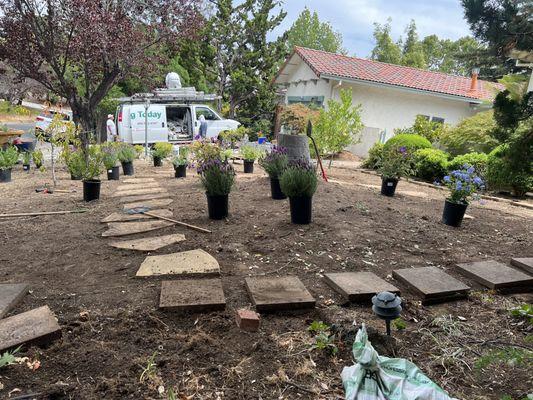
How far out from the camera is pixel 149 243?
11.7 ft

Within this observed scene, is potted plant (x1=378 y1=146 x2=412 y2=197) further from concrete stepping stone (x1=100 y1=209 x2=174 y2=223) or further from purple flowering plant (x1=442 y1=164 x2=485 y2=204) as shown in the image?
concrete stepping stone (x1=100 y1=209 x2=174 y2=223)

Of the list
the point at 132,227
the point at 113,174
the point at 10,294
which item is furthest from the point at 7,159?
the point at 10,294

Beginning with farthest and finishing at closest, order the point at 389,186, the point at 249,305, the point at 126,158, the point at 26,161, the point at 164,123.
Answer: the point at 164,123, the point at 26,161, the point at 126,158, the point at 389,186, the point at 249,305

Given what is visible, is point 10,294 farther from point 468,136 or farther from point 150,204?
point 468,136

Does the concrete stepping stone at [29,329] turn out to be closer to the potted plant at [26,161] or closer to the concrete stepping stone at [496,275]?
the concrete stepping stone at [496,275]

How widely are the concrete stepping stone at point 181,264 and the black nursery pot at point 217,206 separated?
1106 millimetres

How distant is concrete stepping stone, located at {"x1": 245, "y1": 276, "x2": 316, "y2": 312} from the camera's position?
2.38m

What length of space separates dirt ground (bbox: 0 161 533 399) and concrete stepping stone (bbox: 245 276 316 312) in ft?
0.21

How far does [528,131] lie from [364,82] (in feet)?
41.7

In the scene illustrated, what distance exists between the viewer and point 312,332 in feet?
7.07

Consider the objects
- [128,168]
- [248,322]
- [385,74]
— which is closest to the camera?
[248,322]

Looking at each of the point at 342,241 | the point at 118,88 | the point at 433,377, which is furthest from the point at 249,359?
the point at 118,88

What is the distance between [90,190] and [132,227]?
1781 mm

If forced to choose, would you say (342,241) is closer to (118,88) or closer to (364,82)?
(364,82)
